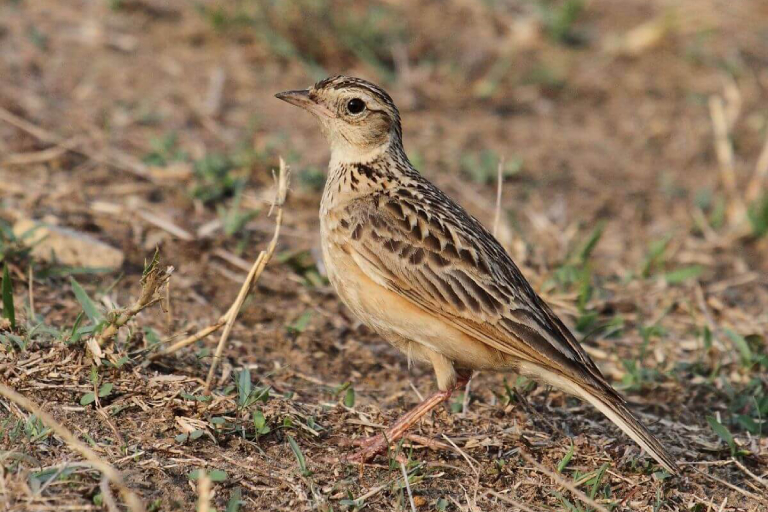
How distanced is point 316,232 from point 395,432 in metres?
2.91

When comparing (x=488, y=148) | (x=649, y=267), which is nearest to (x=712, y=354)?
(x=649, y=267)

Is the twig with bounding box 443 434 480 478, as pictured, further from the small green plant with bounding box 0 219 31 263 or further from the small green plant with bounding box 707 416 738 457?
the small green plant with bounding box 0 219 31 263

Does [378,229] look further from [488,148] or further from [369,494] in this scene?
[488,148]

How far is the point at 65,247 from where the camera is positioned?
6.77 m

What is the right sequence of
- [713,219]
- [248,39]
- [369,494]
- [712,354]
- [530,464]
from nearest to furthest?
[369,494] < [530,464] < [712,354] < [713,219] < [248,39]

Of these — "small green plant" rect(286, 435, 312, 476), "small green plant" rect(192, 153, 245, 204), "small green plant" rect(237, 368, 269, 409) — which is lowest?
"small green plant" rect(286, 435, 312, 476)

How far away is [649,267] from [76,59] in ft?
18.5

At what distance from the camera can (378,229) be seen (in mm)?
5723

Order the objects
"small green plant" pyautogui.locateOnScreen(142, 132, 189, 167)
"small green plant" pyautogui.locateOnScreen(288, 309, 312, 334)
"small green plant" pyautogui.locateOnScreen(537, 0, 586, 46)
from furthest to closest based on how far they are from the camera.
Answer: "small green plant" pyautogui.locateOnScreen(537, 0, 586, 46), "small green plant" pyautogui.locateOnScreen(142, 132, 189, 167), "small green plant" pyautogui.locateOnScreen(288, 309, 312, 334)

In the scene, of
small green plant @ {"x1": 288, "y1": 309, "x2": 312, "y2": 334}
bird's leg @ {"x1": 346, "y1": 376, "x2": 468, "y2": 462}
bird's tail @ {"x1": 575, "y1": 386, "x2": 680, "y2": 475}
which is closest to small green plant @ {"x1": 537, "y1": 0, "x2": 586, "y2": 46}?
small green plant @ {"x1": 288, "y1": 309, "x2": 312, "y2": 334}

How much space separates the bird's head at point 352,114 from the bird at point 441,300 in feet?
1.11

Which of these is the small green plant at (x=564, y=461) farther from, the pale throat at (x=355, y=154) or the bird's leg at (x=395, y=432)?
the pale throat at (x=355, y=154)

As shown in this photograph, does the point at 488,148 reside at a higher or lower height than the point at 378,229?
lower

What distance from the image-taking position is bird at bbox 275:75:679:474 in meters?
5.36
